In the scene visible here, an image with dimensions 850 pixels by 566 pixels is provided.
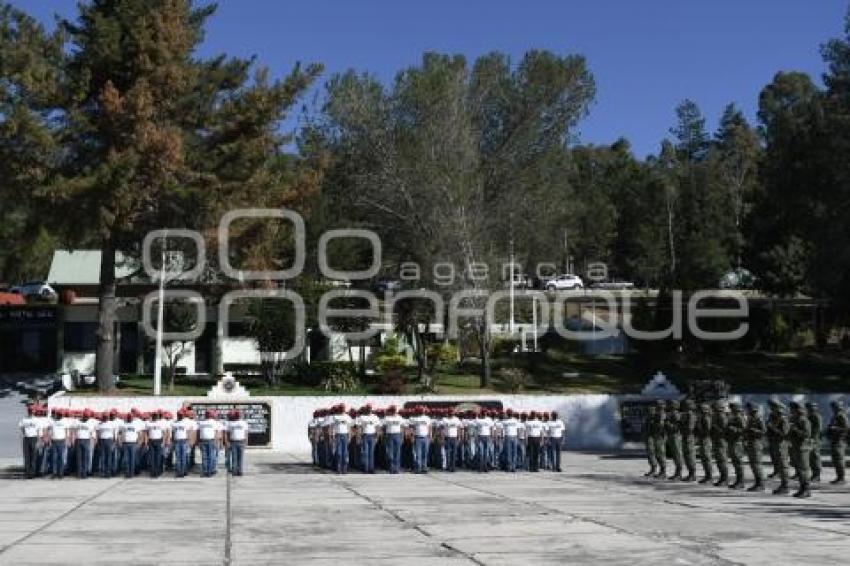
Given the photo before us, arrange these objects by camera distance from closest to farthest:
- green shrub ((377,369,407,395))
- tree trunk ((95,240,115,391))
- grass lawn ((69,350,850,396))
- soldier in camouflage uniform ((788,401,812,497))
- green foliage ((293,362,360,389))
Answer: soldier in camouflage uniform ((788,401,812,497))
tree trunk ((95,240,115,391))
green shrub ((377,369,407,395))
grass lawn ((69,350,850,396))
green foliage ((293,362,360,389))

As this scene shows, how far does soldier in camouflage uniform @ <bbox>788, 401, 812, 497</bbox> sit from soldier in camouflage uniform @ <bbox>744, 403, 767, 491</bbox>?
0.91 m

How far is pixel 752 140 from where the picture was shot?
96125 mm

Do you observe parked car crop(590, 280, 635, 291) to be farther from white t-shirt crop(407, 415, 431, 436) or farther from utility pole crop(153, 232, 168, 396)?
white t-shirt crop(407, 415, 431, 436)

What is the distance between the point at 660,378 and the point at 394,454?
533 inches

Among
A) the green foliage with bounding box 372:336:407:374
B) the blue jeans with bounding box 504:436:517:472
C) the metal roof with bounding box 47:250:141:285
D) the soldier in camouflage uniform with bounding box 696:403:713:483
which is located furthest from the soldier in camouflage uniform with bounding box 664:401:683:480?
the metal roof with bounding box 47:250:141:285

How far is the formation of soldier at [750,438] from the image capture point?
19.4m

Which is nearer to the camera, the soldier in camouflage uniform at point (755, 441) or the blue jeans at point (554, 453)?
the soldier in camouflage uniform at point (755, 441)

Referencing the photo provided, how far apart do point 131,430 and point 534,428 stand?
940 cm

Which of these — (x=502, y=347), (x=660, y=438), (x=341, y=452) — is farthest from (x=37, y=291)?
(x=660, y=438)

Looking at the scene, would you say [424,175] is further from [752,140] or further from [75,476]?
[752,140]

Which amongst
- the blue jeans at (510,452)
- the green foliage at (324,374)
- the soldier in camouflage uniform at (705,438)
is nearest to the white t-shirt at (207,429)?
the blue jeans at (510,452)

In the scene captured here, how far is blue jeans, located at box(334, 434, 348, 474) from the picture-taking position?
23.7 meters

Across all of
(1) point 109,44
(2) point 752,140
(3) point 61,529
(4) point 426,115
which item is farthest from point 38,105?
(2) point 752,140

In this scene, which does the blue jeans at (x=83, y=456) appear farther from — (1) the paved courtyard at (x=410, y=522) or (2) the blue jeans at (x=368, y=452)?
(2) the blue jeans at (x=368, y=452)
